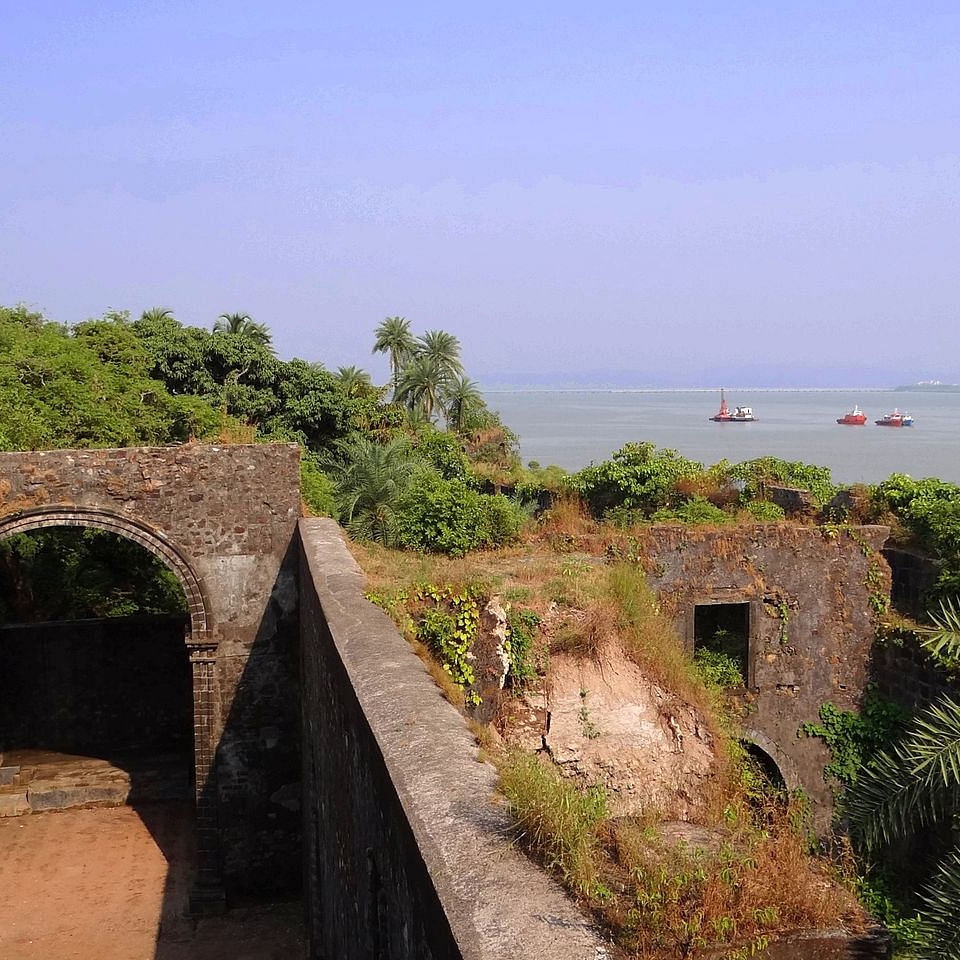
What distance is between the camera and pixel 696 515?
13867 mm

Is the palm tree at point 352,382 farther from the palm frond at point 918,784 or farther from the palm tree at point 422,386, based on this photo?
the palm frond at point 918,784

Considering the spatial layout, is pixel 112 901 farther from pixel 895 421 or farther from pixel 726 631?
pixel 895 421

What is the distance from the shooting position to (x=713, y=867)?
2586mm

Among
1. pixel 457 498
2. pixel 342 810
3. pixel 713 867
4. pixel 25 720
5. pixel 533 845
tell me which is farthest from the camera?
pixel 25 720

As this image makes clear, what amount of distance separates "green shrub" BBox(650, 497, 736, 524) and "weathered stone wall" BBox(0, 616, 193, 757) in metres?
8.06

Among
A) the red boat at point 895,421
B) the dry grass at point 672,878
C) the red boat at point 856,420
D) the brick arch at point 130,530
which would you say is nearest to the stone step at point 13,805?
the brick arch at point 130,530

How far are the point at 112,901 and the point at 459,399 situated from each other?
34785 millimetres

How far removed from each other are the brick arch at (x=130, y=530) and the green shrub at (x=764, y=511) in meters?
8.07

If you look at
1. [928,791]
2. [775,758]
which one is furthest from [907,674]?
[928,791]

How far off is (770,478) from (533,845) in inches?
570

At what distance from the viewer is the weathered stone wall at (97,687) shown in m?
15.0

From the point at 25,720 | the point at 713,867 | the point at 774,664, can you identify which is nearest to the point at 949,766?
the point at 774,664

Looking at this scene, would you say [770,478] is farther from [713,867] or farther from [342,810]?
[713,867]

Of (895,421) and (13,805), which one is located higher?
(895,421)
